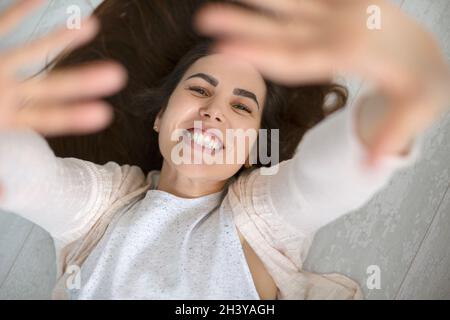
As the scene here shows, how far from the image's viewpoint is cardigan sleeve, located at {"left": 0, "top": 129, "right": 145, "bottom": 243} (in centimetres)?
69

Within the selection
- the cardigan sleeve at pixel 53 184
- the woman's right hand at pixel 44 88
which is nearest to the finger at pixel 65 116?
the woman's right hand at pixel 44 88

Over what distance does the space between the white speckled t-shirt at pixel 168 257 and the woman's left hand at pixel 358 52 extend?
1.17 feet

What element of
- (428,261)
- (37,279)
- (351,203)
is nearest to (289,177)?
(351,203)

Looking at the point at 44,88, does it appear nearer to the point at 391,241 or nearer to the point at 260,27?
the point at 260,27

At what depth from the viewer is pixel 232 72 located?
834mm

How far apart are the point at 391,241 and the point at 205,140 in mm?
443

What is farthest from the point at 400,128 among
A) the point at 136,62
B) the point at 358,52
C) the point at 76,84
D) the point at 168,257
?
the point at 136,62

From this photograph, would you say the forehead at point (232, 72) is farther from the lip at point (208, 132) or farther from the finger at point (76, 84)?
the finger at point (76, 84)

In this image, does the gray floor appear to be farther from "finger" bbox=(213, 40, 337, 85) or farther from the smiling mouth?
"finger" bbox=(213, 40, 337, 85)

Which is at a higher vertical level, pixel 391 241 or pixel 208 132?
pixel 208 132

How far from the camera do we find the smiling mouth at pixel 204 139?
787 mm

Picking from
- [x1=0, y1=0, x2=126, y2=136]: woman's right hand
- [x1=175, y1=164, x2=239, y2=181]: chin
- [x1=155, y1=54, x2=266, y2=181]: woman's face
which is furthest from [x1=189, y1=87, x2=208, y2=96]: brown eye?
[x1=0, y1=0, x2=126, y2=136]: woman's right hand
